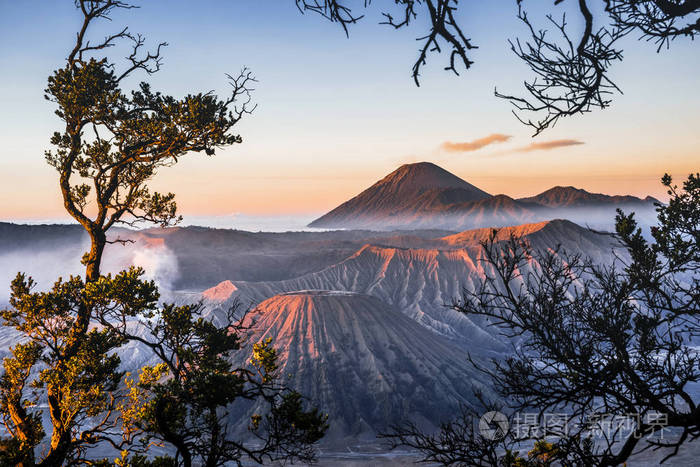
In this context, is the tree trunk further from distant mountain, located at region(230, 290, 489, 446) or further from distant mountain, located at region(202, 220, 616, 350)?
distant mountain, located at region(202, 220, 616, 350)

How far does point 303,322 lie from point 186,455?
57.7 metres

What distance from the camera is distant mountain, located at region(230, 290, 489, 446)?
5462 centimetres

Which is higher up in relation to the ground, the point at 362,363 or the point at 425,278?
the point at 425,278

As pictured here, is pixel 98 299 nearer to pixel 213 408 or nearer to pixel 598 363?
pixel 213 408

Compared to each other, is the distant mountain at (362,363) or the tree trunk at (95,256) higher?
the tree trunk at (95,256)

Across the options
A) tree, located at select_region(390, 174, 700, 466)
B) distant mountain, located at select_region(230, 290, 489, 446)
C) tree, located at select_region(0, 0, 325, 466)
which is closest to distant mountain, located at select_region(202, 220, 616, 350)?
distant mountain, located at select_region(230, 290, 489, 446)

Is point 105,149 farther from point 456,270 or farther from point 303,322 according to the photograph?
point 456,270

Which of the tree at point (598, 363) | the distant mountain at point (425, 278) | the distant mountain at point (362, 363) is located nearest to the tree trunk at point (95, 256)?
the tree at point (598, 363)

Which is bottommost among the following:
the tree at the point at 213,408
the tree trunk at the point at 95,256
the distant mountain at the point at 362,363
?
the distant mountain at the point at 362,363

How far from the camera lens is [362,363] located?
59.5 meters

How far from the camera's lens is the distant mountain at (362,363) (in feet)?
179

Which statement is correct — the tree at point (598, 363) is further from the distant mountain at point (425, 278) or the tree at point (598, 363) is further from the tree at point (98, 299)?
the distant mountain at point (425, 278)

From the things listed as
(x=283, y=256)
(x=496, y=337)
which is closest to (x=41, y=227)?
(x=283, y=256)

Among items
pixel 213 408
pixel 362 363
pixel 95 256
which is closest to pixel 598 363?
pixel 213 408
